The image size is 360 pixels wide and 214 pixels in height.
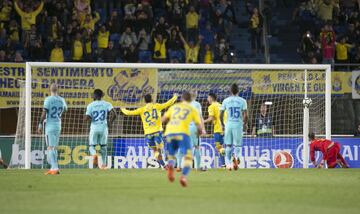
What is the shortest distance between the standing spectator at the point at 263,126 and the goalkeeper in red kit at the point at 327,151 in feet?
6.75

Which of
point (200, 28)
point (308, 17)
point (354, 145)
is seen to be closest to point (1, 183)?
point (354, 145)

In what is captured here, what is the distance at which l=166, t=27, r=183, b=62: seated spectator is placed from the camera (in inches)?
1199

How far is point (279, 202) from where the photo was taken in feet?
44.4

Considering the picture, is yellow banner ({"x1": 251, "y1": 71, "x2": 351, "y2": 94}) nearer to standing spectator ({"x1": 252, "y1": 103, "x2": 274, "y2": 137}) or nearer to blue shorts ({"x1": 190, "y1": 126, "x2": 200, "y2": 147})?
standing spectator ({"x1": 252, "y1": 103, "x2": 274, "y2": 137})

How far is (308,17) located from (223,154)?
12045mm

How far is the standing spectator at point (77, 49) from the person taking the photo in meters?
29.3

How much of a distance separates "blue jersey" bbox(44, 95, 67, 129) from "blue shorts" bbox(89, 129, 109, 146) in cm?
255

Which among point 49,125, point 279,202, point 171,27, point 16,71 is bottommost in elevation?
point 279,202

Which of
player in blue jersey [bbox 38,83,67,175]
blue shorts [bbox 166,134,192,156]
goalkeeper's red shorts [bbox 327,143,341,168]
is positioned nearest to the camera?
blue shorts [bbox 166,134,192,156]

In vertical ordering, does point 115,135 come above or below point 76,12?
below

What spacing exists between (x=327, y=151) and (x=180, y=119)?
33.2 ft

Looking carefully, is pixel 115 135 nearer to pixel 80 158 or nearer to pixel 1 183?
pixel 80 158

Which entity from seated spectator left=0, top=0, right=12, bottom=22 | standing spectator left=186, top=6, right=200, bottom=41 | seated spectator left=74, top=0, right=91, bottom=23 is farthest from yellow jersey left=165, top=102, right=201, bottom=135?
standing spectator left=186, top=6, right=200, bottom=41

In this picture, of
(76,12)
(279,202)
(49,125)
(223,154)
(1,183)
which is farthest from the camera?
(76,12)
